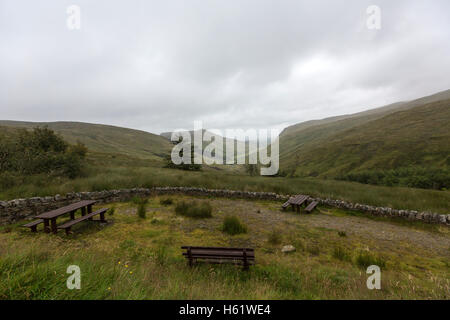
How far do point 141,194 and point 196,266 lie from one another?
1030 centimetres

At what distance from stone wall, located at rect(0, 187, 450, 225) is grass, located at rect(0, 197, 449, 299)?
50.3 inches

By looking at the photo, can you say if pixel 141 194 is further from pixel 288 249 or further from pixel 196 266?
pixel 288 249

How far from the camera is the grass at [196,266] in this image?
2.58 m

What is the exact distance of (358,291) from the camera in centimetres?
354

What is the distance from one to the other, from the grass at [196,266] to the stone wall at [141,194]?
1277mm

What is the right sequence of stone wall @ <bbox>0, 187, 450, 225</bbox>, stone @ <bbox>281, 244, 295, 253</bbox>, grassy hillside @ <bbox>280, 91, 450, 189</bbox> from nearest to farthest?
stone @ <bbox>281, 244, 295, 253</bbox> < stone wall @ <bbox>0, 187, 450, 225</bbox> < grassy hillside @ <bbox>280, 91, 450, 189</bbox>

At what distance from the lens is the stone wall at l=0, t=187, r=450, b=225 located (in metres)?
8.80

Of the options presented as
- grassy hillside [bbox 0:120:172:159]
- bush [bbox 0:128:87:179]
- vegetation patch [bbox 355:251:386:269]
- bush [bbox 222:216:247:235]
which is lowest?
vegetation patch [bbox 355:251:386:269]

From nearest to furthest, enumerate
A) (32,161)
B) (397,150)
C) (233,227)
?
(233,227) < (32,161) < (397,150)

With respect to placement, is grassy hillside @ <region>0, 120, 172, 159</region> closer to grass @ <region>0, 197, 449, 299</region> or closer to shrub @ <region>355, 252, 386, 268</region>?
grass @ <region>0, 197, 449, 299</region>

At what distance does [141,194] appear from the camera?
539 inches
